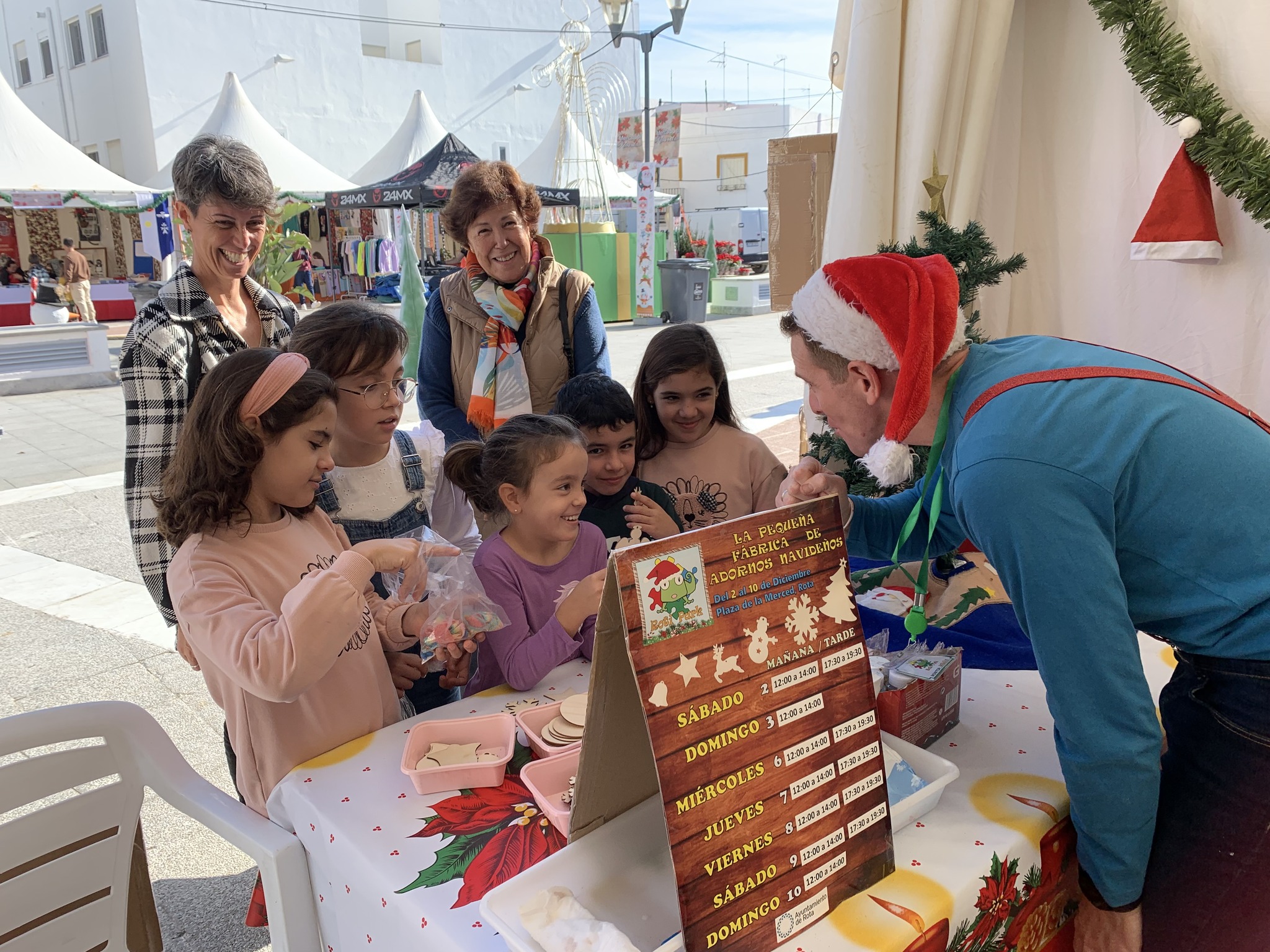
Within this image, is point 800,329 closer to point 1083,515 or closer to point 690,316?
point 1083,515

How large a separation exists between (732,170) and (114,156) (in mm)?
27649

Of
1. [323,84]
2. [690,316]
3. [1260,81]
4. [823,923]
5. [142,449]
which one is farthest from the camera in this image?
[323,84]

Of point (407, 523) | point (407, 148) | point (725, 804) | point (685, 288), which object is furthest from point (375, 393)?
point (407, 148)

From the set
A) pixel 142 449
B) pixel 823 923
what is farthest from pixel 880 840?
pixel 142 449

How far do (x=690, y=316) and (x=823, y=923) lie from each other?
15.6 m

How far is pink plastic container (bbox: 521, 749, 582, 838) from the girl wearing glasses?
713mm

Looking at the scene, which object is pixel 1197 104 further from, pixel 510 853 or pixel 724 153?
pixel 724 153

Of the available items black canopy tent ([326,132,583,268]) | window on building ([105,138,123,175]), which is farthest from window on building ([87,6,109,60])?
black canopy tent ([326,132,583,268])

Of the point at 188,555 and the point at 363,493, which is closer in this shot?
the point at 188,555

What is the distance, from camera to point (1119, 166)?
2750 mm

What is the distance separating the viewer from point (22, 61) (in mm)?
23281

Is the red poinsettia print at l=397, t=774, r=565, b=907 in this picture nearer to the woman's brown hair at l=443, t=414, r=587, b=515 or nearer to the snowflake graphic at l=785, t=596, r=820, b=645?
the snowflake graphic at l=785, t=596, r=820, b=645

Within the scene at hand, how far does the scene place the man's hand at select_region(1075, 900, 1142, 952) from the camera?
1204 millimetres

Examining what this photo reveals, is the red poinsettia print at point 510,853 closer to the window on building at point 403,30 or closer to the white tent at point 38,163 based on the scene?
the white tent at point 38,163
